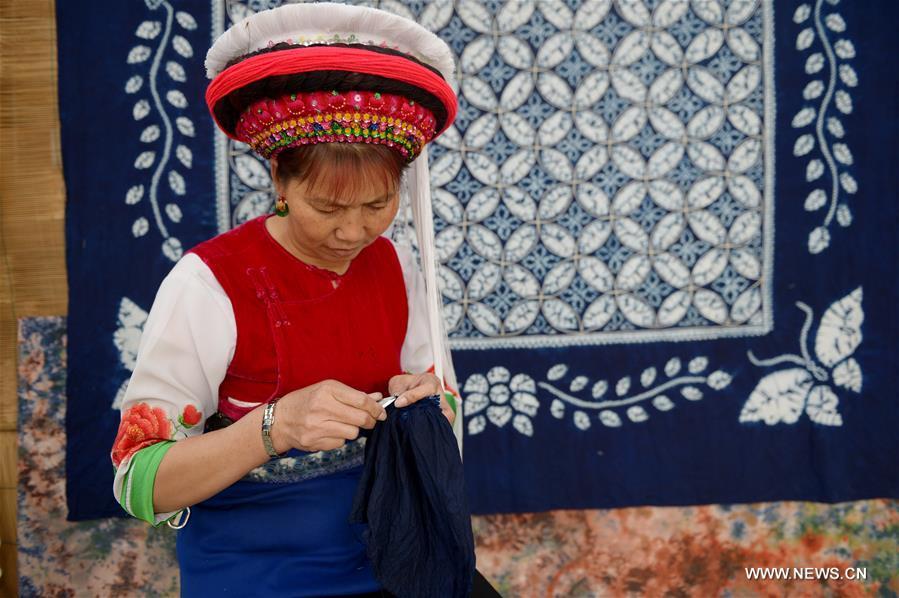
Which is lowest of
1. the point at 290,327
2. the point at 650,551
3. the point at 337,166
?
the point at 650,551

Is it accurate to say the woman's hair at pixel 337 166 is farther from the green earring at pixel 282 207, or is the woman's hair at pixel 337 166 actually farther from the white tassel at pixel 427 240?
the white tassel at pixel 427 240

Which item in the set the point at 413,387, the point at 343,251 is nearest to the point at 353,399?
the point at 413,387

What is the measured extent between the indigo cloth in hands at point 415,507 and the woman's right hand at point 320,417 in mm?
113

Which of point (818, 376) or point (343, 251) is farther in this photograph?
point (818, 376)

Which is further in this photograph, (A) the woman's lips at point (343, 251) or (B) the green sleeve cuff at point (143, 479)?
(A) the woman's lips at point (343, 251)

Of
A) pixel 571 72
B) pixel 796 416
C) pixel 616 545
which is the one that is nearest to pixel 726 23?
pixel 571 72

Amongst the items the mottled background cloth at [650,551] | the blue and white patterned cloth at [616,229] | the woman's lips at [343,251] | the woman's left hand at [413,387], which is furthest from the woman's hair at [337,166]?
the mottled background cloth at [650,551]

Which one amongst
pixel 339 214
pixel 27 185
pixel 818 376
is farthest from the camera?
pixel 818 376

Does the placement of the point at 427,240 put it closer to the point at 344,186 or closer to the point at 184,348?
the point at 344,186

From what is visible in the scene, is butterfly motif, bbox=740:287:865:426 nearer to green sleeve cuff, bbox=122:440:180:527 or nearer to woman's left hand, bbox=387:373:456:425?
woman's left hand, bbox=387:373:456:425

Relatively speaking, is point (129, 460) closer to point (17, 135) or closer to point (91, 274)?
point (91, 274)

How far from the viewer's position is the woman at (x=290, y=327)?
1.09 metres

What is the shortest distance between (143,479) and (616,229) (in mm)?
1498

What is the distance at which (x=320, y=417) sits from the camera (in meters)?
1.07
